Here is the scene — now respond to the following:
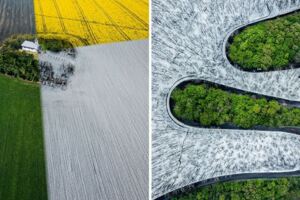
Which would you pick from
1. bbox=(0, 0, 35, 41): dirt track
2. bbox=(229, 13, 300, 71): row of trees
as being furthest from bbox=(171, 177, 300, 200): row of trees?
bbox=(0, 0, 35, 41): dirt track

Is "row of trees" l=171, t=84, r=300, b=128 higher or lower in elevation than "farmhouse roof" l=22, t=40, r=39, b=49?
Answer: higher

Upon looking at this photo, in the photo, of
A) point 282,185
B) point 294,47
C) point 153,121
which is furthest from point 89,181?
point 294,47

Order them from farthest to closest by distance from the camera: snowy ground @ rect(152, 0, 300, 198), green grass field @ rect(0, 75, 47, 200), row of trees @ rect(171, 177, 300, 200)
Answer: green grass field @ rect(0, 75, 47, 200) < snowy ground @ rect(152, 0, 300, 198) < row of trees @ rect(171, 177, 300, 200)

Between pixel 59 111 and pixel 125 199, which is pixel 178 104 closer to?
pixel 125 199

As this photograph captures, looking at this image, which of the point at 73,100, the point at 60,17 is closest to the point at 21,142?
the point at 73,100

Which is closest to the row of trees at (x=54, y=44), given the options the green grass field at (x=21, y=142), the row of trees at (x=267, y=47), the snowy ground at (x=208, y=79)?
the green grass field at (x=21, y=142)

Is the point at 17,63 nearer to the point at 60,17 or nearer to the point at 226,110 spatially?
the point at 60,17

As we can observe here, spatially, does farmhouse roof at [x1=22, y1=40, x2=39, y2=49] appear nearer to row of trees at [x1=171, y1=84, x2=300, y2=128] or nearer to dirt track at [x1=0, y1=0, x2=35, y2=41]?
dirt track at [x1=0, y1=0, x2=35, y2=41]
